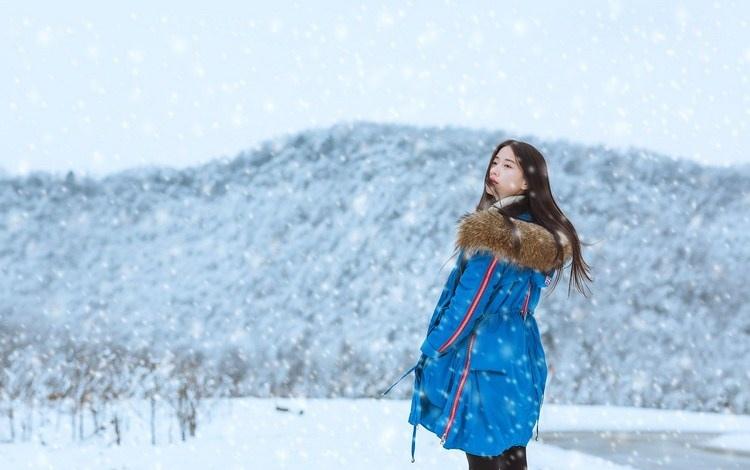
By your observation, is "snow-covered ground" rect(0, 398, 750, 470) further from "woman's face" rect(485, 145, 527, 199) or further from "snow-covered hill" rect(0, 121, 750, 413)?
"woman's face" rect(485, 145, 527, 199)

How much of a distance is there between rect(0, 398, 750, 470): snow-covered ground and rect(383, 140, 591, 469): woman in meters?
3.56

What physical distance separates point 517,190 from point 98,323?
27166 mm

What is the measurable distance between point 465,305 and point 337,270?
84.6 feet

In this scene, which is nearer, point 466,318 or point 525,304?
point 466,318

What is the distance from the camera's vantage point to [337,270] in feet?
93.2

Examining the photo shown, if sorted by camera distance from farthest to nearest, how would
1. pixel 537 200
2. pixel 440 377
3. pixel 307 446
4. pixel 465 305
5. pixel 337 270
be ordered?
pixel 337 270 → pixel 307 446 → pixel 537 200 → pixel 440 377 → pixel 465 305

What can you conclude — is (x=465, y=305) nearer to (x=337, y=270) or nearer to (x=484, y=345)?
(x=484, y=345)

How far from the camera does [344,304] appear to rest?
25.7m

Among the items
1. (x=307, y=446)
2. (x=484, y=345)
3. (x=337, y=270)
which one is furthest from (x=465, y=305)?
(x=337, y=270)

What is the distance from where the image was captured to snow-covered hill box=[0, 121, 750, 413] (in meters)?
18.2

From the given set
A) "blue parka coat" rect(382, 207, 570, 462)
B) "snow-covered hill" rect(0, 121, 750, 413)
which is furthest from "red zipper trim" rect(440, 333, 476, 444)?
"snow-covered hill" rect(0, 121, 750, 413)

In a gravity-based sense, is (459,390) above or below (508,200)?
below

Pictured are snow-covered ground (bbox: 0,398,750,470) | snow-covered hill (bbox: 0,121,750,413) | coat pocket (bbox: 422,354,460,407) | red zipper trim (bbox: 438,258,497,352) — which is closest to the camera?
red zipper trim (bbox: 438,258,497,352)

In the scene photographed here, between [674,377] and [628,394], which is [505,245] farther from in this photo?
[674,377]
